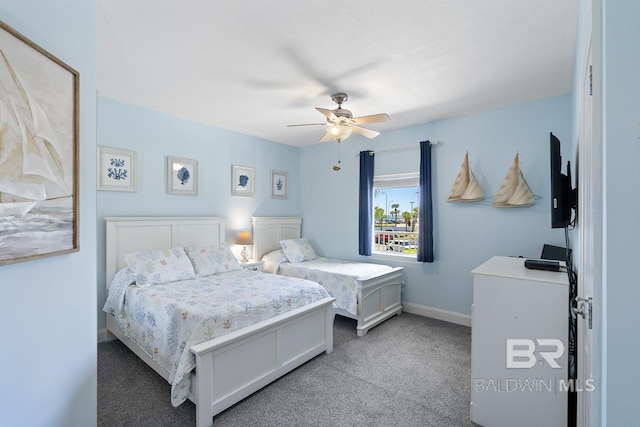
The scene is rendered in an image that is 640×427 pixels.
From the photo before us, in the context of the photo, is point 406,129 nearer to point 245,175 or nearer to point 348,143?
point 348,143

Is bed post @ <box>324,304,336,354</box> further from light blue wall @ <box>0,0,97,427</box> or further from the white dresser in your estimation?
light blue wall @ <box>0,0,97,427</box>

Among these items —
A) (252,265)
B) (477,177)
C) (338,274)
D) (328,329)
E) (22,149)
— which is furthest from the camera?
(252,265)

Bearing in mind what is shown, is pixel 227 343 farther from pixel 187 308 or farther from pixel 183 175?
pixel 183 175

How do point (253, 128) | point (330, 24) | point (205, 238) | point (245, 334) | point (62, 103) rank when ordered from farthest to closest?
point (253, 128) → point (205, 238) → point (245, 334) → point (330, 24) → point (62, 103)

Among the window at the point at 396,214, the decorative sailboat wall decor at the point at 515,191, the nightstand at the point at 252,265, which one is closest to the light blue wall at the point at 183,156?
the nightstand at the point at 252,265

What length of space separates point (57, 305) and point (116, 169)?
2321mm

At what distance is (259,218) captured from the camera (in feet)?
14.8

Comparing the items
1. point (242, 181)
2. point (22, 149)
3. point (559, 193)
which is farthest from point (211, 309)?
point (242, 181)

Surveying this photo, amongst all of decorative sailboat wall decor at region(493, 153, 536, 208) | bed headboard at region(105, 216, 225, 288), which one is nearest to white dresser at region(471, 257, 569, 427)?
decorative sailboat wall decor at region(493, 153, 536, 208)

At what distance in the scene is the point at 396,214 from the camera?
14.1ft

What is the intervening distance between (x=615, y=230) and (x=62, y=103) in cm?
204

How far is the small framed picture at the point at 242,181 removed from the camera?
430 centimetres

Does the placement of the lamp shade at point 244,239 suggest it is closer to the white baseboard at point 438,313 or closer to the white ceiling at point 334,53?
the white ceiling at point 334,53

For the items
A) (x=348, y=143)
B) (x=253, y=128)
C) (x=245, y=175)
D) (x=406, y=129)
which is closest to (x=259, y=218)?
(x=245, y=175)
